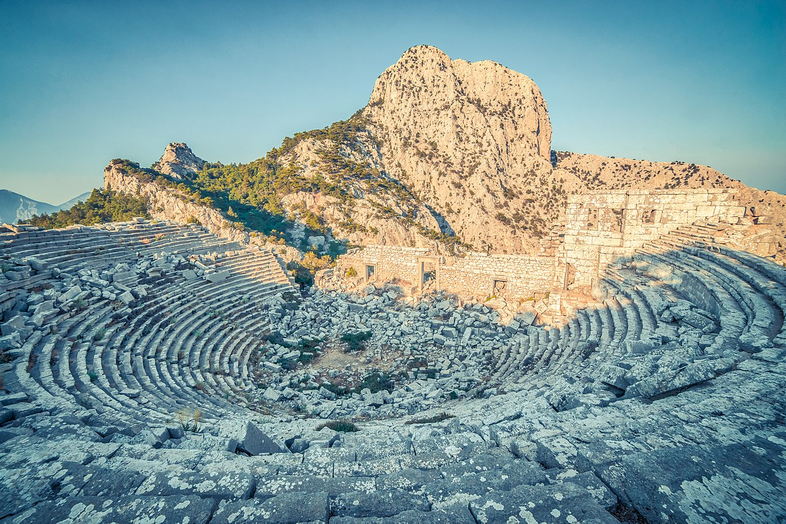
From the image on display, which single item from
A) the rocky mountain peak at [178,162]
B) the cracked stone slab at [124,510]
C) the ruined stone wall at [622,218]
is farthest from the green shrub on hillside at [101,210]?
the ruined stone wall at [622,218]

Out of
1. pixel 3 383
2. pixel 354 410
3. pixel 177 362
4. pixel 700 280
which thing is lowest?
pixel 354 410

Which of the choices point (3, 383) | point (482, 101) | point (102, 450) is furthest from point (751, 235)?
point (482, 101)

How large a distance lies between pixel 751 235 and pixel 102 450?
57.0 feet

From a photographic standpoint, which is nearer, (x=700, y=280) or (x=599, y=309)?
(x=700, y=280)

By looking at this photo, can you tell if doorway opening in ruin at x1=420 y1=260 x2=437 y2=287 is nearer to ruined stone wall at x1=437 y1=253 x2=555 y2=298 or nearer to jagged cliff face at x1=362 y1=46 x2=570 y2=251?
ruined stone wall at x1=437 y1=253 x2=555 y2=298

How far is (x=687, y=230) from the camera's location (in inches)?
534

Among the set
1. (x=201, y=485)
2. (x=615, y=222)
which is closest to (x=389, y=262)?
(x=615, y=222)

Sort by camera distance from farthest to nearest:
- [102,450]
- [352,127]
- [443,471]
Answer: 1. [352,127]
2. [102,450]
3. [443,471]

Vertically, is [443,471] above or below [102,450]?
above

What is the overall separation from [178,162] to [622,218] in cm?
5722

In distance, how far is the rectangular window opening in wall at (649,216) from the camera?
1459 centimetres

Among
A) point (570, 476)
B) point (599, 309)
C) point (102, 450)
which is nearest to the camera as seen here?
point (570, 476)

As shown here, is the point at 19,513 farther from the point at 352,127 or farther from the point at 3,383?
the point at 352,127

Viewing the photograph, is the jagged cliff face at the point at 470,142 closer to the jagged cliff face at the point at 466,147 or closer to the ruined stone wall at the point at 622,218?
the jagged cliff face at the point at 466,147
